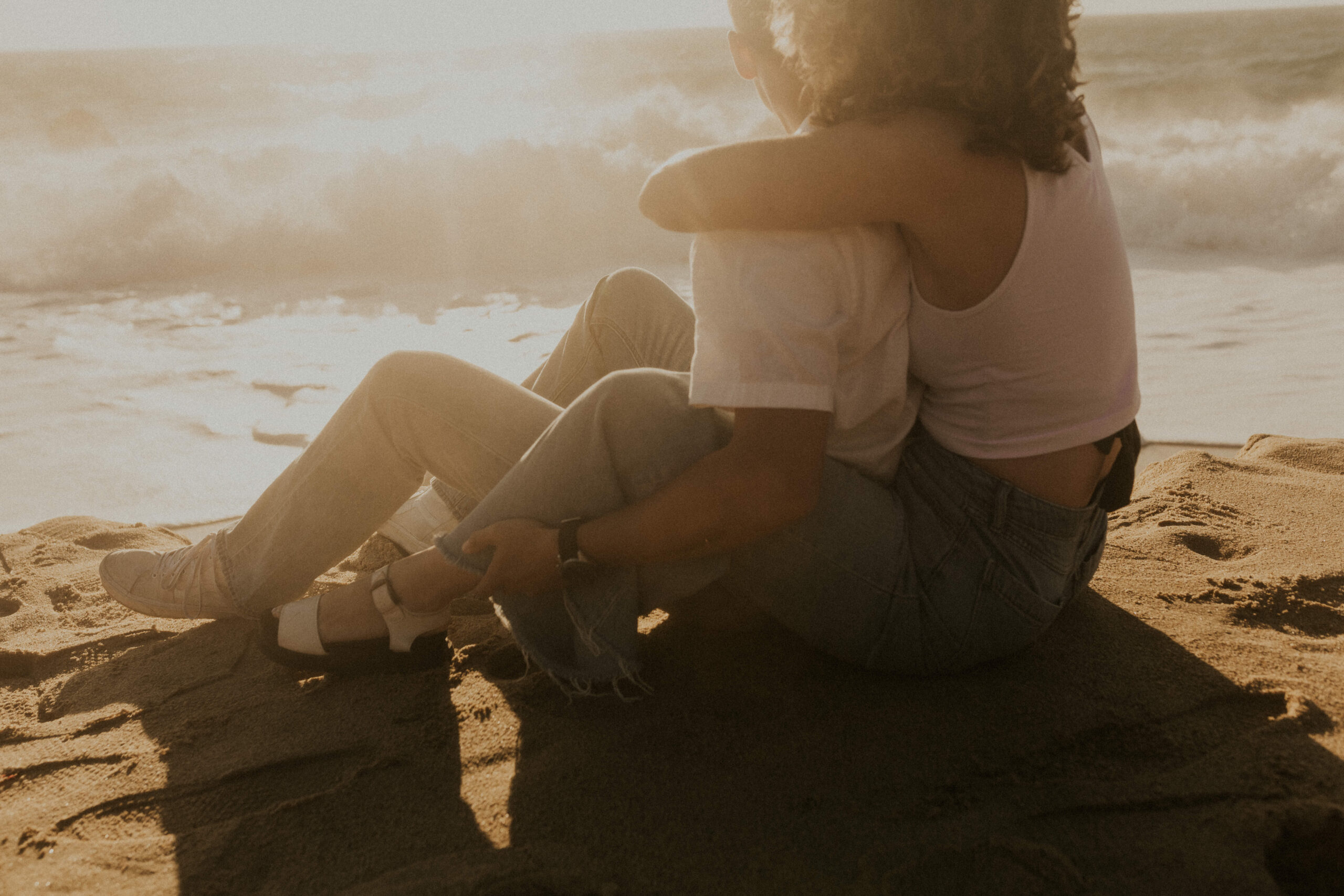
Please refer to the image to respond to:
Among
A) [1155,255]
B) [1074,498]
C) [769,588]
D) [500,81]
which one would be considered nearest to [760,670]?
[769,588]

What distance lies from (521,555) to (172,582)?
0.98 meters

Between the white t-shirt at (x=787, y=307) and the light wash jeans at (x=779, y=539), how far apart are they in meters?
0.20

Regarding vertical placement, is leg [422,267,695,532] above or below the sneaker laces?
above

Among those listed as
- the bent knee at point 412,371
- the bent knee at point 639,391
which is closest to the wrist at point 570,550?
the bent knee at point 639,391

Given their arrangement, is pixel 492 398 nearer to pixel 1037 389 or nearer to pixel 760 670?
pixel 760 670

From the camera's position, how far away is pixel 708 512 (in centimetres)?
135

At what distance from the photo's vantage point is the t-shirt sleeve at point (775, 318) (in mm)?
1251

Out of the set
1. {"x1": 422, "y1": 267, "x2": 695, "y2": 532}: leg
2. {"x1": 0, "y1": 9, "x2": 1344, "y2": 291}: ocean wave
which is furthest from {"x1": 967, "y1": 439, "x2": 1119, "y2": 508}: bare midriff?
{"x1": 0, "y1": 9, "x2": 1344, "y2": 291}: ocean wave

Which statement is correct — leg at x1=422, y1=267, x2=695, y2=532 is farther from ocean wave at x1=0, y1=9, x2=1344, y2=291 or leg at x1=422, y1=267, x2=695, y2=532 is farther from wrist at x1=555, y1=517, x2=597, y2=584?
ocean wave at x1=0, y1=9, x2=1344, y2=291

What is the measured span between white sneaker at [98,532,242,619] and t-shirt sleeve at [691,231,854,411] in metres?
1.26

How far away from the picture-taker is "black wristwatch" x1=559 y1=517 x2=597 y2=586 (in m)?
1.44

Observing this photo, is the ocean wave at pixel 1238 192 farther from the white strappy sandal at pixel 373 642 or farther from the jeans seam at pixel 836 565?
the white strappy sandal at pixel 373 642

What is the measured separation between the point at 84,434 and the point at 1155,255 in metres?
7.16

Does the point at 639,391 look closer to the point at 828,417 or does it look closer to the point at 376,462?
the point at 828,417
